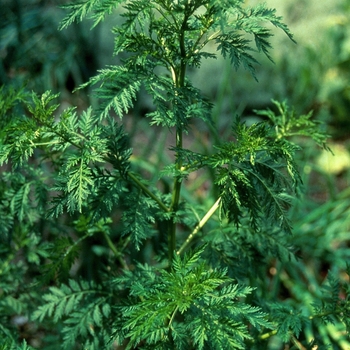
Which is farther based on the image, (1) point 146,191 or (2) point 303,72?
(2) point 303,72

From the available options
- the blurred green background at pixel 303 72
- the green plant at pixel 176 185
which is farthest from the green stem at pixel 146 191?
the blurred green background at pixel 303 72

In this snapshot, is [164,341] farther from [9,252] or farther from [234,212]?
[9,252]

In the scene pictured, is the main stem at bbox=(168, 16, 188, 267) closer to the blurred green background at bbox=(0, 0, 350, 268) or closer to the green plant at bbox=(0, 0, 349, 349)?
the green plant at bbox=(0, 0, 349, 349)

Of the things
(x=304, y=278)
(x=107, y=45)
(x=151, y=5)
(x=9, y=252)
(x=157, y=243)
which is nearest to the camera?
(x=151, y=5)

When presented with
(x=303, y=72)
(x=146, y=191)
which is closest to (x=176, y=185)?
(x=146, y=191)

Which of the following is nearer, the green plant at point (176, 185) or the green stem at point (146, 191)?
the green plant at point (176, 185)

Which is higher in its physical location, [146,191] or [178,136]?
[178,136]

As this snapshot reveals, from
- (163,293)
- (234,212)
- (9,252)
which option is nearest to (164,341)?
(163,293)

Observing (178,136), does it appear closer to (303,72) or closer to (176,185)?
(176,185)

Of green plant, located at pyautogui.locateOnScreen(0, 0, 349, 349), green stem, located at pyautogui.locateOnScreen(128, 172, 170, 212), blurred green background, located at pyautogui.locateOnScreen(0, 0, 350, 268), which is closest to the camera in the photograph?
green plant, located at pyautogui.locateOnScreen(0, 0, 349, 349)

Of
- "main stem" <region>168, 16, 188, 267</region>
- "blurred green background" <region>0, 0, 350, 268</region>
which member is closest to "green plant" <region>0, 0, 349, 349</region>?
"main stem" <region>168, 16, 188, 267</region>

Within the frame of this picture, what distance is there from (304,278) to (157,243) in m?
1.06

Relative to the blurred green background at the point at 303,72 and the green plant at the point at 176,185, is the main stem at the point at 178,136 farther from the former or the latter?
the blurred green background at the point at 303,72

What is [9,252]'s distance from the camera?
1.58 metres
